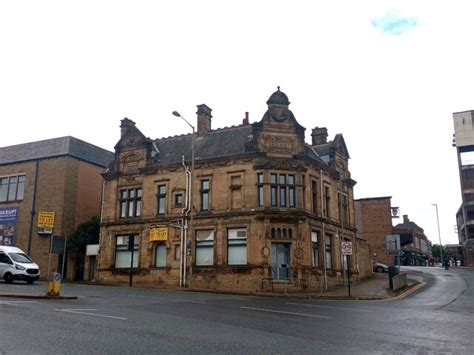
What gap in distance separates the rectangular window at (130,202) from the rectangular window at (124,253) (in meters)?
1.85

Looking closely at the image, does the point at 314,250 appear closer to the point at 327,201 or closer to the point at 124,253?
the point at 327,201

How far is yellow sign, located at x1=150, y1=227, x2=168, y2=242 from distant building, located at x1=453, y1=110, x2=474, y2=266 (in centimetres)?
6369

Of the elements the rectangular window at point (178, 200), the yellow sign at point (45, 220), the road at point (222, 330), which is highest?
the rectangular window at point (178, 200)

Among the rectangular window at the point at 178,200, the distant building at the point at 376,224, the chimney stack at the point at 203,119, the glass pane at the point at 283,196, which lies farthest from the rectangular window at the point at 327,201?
the distant building at the point at 376,224

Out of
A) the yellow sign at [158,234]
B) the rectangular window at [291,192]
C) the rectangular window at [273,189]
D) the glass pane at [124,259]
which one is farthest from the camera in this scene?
the glass pane at [124,259]

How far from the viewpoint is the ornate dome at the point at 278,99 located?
1315 inches

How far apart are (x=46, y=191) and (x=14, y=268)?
14.3m

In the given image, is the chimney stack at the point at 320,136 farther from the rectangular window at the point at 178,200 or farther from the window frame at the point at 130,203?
the window frame at the point at 130,203

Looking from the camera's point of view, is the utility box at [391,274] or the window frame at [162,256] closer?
the utility box at [391,274]

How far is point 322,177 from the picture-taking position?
35562 millimetres

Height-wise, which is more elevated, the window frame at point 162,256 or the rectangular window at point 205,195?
the rectangular window at point 205,195

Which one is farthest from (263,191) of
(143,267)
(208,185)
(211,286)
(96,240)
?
(96,240)

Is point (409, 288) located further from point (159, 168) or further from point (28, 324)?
point (28, 324)

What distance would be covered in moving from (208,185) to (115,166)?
918 centimetres
